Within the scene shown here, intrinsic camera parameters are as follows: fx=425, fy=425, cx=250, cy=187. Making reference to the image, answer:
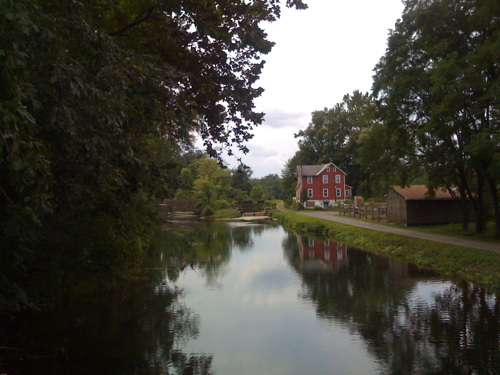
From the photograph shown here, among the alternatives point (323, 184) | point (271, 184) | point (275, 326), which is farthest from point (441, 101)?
point (271, 184)

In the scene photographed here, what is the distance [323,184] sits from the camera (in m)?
59.8

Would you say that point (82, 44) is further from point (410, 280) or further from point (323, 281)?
point (410, 280)

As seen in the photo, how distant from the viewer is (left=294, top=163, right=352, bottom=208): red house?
5919 centimetres

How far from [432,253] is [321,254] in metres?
6.08

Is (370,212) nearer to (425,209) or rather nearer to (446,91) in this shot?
(425,209)

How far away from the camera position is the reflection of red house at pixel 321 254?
18766 millimetres

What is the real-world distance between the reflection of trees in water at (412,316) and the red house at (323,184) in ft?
138

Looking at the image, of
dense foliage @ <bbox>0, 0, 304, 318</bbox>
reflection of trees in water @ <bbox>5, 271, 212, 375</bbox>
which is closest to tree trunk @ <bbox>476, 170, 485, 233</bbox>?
dense foliage @ <bbox>0, 0, 304, 318</bbox>

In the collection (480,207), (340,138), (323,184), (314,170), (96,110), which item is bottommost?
(480,207)

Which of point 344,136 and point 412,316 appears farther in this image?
point 344,136

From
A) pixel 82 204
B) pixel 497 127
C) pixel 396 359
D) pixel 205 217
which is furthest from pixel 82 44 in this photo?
pixel 205 217

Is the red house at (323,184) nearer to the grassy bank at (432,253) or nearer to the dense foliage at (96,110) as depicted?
the grassy bank at (432,253)

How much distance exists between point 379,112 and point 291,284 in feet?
41.0

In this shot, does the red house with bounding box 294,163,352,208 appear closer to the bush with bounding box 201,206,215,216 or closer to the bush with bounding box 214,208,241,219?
the bush with bounding box 214,208,241,219
